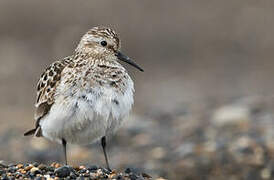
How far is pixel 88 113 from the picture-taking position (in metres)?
→ 8.54

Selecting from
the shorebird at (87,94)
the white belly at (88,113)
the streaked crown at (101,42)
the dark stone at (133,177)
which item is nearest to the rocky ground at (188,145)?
the shorebird at (87,94)

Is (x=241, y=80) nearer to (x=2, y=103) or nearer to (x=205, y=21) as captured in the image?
(x=205, y=21)

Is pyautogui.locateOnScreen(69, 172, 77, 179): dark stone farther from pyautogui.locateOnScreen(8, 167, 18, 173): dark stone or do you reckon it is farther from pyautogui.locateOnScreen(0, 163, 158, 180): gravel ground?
pyautogui.locateOnScreen(8, 167, 18, 173): dark stone

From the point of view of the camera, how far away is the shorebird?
859cm

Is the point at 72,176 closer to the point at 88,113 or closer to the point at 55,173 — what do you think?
the point at 55,173

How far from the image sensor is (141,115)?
1534cm

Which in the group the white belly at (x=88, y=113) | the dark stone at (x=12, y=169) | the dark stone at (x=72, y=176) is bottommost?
the dark stone at (x=72, y=176)

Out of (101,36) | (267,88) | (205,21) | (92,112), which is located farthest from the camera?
(205,21)

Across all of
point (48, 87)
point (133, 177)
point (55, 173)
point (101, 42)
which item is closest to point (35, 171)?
point (55, 173)

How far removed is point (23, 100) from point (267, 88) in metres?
6.77

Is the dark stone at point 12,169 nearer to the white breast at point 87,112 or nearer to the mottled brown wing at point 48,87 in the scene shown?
the white breast at point 87,112

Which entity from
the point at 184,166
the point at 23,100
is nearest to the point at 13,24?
the point at 23,100

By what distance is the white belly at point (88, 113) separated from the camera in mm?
8555

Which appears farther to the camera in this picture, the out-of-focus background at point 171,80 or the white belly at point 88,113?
the out-of-focus background at point 171,80
